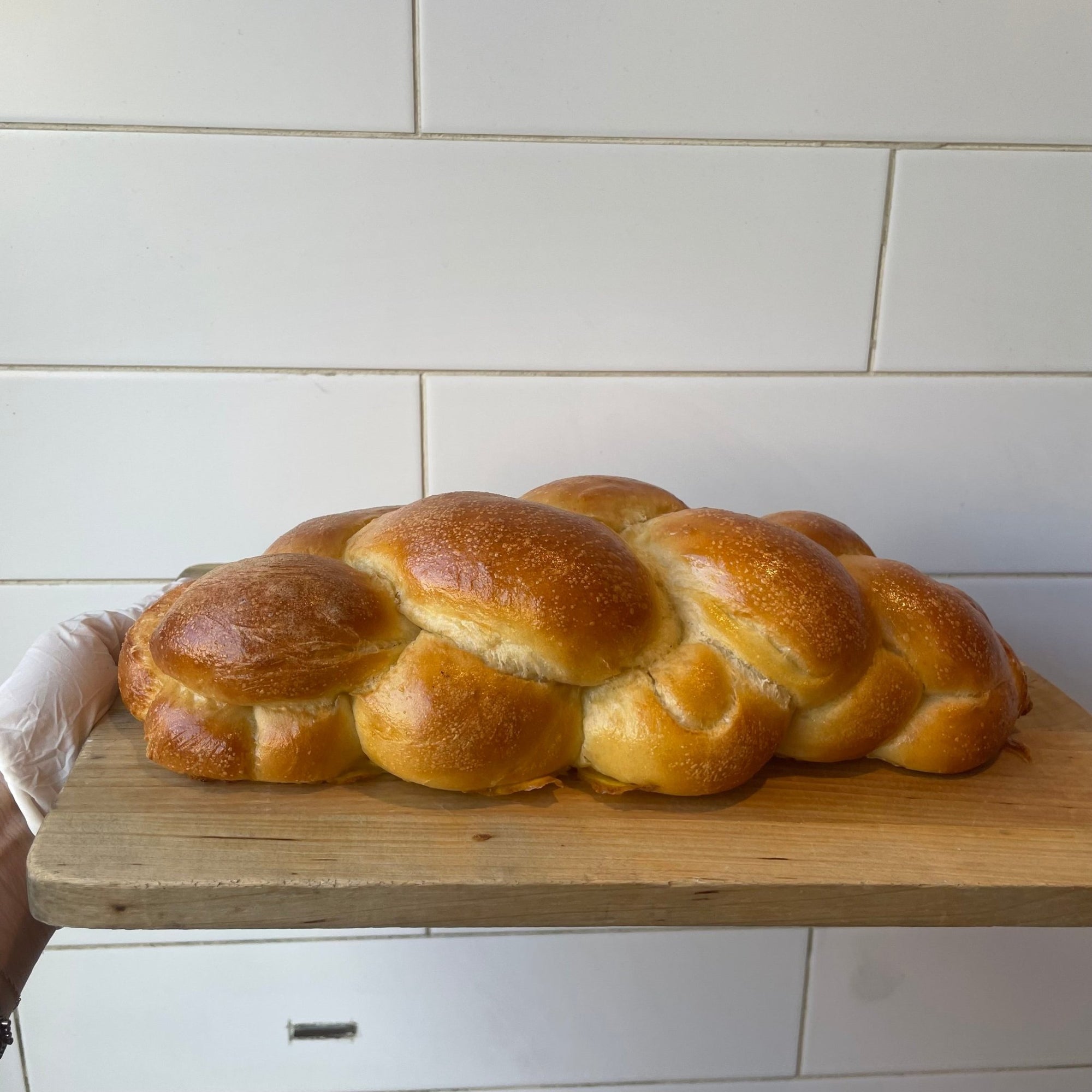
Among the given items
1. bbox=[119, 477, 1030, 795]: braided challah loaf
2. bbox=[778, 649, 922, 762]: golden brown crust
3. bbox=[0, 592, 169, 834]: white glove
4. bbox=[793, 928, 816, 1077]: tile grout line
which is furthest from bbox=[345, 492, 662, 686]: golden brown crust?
bbox=[793, 928, 816, 1077]: tile grout line

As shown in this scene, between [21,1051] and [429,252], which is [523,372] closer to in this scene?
[429,252]

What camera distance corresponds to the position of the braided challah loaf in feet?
1.77

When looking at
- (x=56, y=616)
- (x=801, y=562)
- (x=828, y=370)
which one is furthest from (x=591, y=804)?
(x=56, y=616)

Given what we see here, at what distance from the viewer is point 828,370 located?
0.85m

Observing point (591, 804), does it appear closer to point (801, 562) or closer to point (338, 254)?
point (801, 562)

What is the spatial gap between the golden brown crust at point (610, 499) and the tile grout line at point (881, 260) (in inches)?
12.1

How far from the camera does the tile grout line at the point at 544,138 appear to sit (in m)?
0.76

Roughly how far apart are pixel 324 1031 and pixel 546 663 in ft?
2.36

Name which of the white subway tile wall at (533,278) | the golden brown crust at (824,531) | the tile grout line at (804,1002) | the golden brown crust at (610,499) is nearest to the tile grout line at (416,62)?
the white subway tile wall at (533,278)

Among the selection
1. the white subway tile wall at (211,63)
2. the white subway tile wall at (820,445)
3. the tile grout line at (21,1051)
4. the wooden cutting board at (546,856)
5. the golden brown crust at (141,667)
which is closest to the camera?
the wooden cutting board at (546,856)

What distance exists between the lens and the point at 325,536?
0.63 meters

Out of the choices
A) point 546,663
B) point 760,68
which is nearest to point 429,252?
point 760,68

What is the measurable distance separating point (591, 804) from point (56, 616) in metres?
0.63

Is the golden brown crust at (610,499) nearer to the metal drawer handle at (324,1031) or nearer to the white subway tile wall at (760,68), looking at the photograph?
the white subway tile wall at (760,68)
